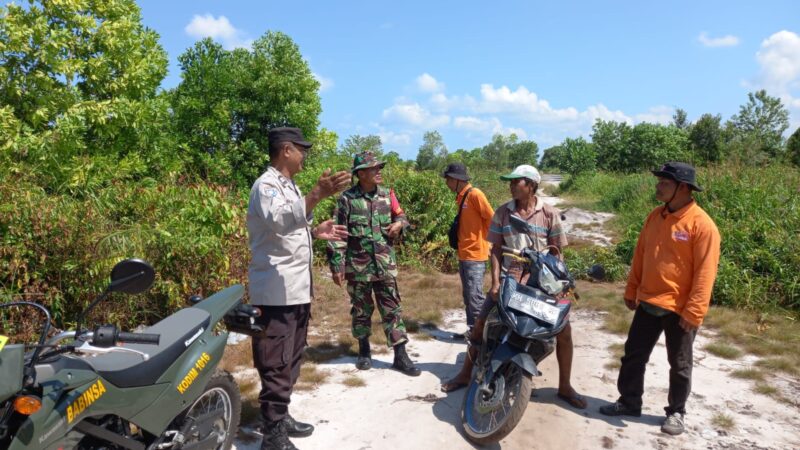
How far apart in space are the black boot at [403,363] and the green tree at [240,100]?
5.99 metres

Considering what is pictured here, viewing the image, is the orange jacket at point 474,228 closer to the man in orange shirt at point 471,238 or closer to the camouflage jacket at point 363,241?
the man in orange shirt at point 471,238

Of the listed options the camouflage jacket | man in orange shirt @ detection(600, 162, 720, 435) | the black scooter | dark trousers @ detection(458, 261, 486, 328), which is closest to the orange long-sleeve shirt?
man in orange shirt @ detection(600, 162, 720, 435)

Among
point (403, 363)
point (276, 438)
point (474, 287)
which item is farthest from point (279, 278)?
point (474, 287)

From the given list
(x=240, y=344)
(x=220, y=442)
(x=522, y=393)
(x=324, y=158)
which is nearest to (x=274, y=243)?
(x=220, y=442)

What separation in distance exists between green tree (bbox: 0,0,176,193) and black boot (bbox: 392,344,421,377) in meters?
4.32

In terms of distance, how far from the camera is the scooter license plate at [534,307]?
3.49m

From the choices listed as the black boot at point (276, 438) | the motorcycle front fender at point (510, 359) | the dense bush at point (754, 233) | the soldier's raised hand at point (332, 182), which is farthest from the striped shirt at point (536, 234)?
Answer: the dense bush at point (754, 233)

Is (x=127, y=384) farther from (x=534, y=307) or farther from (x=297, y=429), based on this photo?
(x=534, y=307)

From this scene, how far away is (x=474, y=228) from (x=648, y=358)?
2.14 metres

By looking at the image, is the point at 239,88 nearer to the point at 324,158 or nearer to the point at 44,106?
the point at 324,158

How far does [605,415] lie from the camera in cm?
397

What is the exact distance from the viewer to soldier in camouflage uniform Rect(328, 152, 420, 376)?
472 centimetres

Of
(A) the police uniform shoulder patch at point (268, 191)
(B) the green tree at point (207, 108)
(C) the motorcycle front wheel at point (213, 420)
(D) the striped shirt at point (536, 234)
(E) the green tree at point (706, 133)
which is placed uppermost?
(E) the green tree at point (706, 133)

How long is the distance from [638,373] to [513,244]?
1.35 metres
